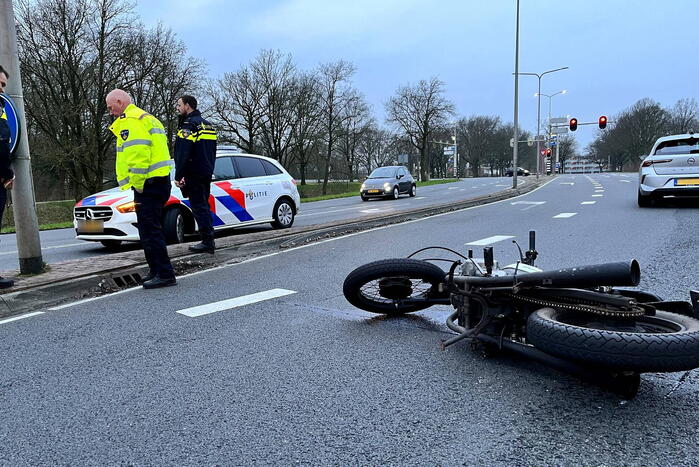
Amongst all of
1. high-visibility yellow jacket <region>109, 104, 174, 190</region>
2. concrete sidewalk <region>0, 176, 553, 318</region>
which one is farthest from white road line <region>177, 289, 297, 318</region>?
high-visibility yellow jacket <region>109, 104, 174, 190</region>

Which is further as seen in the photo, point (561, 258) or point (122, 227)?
point (122, 227)

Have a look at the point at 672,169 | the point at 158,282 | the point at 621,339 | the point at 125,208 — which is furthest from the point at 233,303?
the point at 672,169

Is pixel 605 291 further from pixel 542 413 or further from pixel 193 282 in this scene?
pixel 193 282

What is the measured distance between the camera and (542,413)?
2.46m

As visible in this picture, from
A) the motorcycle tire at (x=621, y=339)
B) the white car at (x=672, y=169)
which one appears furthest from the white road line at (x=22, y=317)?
the white car at (x=672, y=169)

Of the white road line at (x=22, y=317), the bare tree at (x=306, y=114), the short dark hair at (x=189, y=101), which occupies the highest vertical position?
the bare tree at (x=306, y=114)

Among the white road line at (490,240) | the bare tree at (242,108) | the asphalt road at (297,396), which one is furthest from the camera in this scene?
the bare tree at (242,108)

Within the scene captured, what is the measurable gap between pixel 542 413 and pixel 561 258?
14.4 feet

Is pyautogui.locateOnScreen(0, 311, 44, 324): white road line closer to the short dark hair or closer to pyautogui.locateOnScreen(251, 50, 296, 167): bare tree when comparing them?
the short dark hair

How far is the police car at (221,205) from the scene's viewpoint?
8352 mm

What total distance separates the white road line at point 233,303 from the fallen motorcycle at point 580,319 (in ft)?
6.87

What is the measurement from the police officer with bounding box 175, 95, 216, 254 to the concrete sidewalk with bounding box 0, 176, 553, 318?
41 centimetres

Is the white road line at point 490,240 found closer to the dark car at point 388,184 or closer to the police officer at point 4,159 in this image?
the police officer at point 4,159

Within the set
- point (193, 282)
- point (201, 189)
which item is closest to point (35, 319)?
point (193, 282)
